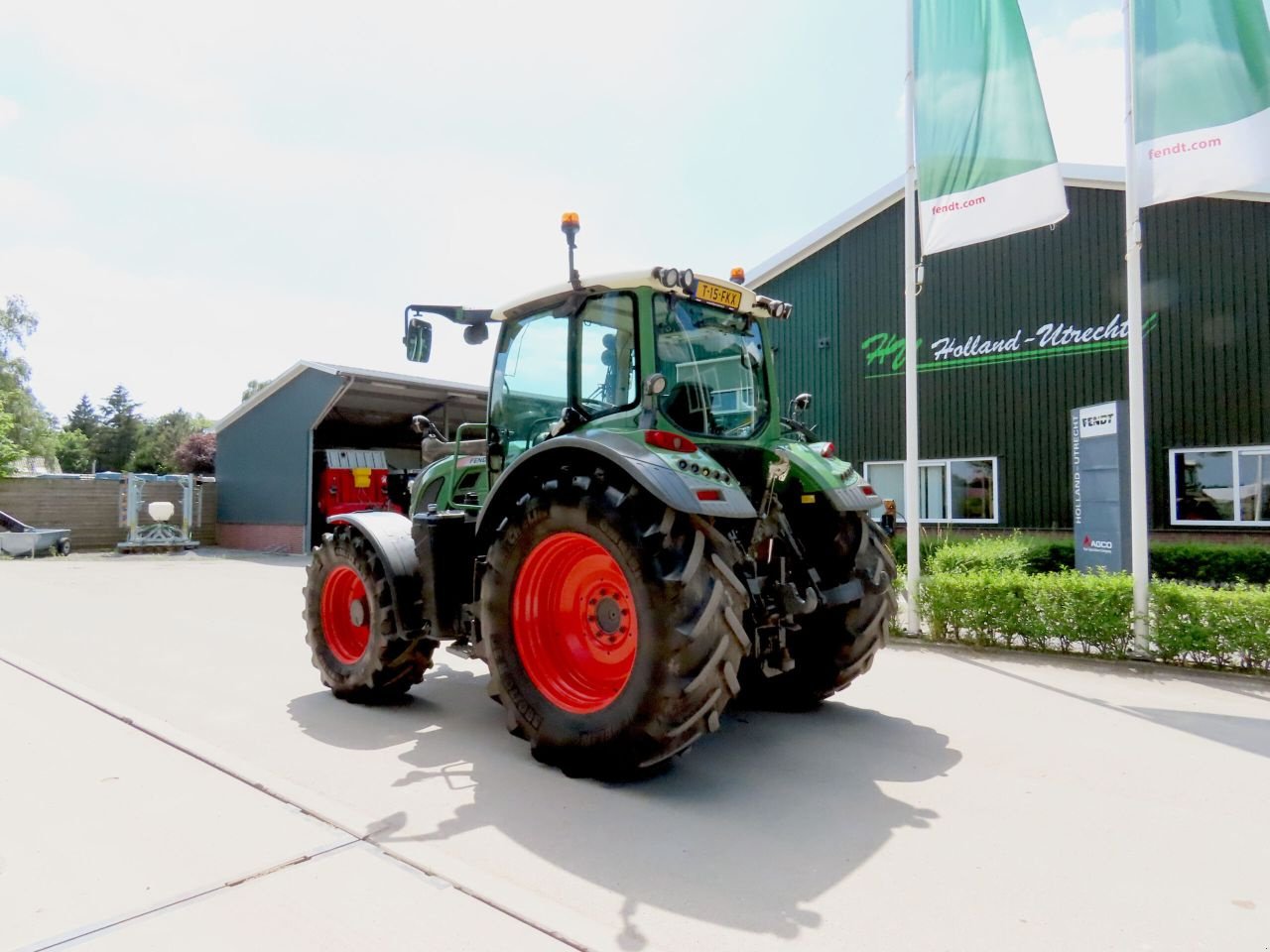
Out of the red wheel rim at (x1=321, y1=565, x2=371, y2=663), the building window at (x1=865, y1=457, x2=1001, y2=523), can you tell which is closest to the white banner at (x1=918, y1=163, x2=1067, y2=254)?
the red wheel rim at (x1=321, y1=565, x2=371, y2=663)

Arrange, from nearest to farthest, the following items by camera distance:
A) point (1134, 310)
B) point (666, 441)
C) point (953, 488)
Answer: point (666, 441)
point (1134, 310)
point (953, 488)

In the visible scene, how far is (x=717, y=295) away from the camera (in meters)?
4.24

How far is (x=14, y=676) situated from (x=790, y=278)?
13.8 m

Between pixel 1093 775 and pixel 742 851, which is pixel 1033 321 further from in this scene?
pixel 742 851

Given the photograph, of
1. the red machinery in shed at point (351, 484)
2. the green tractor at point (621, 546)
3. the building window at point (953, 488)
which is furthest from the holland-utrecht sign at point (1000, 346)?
the red machinery in shed at point (351, 484)

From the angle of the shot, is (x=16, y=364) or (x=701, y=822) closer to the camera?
(x=701, y=822)

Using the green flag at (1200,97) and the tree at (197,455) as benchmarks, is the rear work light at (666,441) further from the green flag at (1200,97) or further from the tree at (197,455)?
the tree at (197,455)

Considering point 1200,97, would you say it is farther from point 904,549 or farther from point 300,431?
point 300,431

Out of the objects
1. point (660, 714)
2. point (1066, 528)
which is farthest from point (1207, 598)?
point (1066, 528)

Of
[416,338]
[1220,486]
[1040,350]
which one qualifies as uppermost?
[1040,350]

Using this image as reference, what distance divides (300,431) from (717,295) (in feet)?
57.4

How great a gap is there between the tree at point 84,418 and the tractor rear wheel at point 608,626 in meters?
70.1

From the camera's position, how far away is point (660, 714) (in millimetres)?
3205

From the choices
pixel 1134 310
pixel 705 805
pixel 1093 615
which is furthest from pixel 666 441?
pixel 1134 310
